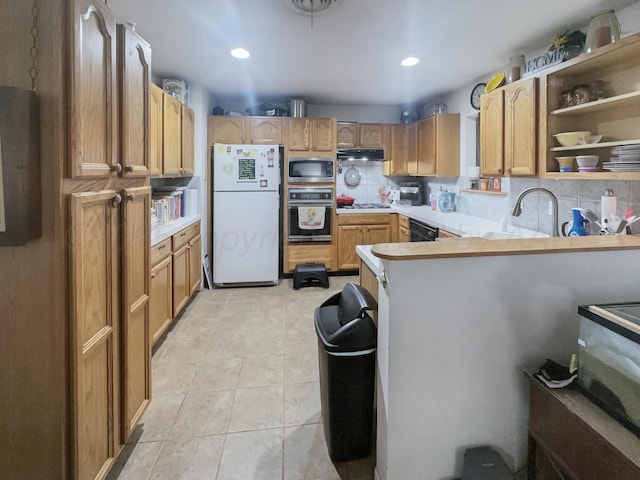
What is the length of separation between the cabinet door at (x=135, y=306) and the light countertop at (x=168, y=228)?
0.92 m

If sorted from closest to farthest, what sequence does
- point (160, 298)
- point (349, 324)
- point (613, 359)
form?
point (613, 359) → point (349, 324) → point (160, 298)

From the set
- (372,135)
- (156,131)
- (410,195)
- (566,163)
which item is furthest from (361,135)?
(566,163)

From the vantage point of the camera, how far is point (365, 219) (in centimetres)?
496

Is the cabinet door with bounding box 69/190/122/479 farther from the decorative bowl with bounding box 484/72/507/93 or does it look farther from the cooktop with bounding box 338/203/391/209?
the cooktop with bounding box 338/203/391/209

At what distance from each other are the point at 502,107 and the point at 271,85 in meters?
2.44

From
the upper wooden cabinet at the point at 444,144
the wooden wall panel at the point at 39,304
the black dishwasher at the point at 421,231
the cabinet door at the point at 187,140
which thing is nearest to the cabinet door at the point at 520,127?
the black dishwasher at the point at 421,231

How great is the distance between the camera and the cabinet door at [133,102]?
5.14 ft

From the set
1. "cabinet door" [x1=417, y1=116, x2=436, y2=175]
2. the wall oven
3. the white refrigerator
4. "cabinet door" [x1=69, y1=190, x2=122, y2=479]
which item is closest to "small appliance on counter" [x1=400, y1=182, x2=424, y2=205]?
"cabinet door" [x1=417, y1=116, x2=436, y2=175]

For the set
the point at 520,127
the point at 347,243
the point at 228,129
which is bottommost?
the point at 347,243

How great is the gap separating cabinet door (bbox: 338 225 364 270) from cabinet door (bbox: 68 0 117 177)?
3.57 meters

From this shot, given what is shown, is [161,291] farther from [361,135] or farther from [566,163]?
[361,135]

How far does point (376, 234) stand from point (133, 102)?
146 inches

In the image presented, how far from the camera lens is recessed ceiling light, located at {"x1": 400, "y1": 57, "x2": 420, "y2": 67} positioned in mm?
3260

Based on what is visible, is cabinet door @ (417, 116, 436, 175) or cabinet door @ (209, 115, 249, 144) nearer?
cabinet door @ (417, 116, 436, 175)
